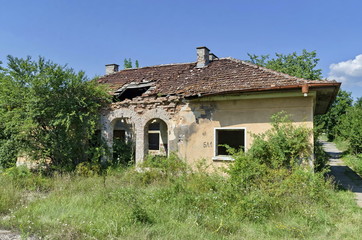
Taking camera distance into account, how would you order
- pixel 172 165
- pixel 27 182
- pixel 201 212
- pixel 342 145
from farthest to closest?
1. pixel 342 145
2. pixel 172 165
3. pixel 27 182
4. pixel 201 212

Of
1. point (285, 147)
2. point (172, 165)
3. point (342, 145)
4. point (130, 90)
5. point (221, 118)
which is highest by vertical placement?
point (130, 90)

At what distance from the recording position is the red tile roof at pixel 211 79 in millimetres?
9438

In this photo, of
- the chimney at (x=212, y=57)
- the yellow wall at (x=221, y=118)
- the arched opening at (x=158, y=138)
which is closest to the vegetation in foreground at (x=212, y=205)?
the yellow wall at (x=221, y=118)

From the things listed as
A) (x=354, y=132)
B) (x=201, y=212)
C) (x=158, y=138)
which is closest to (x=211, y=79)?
(x=158, y=138)

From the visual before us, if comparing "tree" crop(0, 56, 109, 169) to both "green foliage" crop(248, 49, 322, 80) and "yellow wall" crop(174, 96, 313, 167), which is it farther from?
"green foliage" crop(248, 49, 322, 80)

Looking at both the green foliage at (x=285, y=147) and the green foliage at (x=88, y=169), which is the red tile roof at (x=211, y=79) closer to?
the green foliage at (x=285, y=147)

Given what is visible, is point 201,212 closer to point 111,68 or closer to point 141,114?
point 141,114

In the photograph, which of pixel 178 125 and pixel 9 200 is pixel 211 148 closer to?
pixel 178 125

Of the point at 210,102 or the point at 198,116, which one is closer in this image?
the point at 210,102

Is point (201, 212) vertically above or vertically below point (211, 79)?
below

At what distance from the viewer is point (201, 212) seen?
6219 millimetres

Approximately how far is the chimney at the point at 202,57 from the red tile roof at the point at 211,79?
0.79ft

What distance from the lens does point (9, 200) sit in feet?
22.7

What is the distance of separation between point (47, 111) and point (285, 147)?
8956mm
